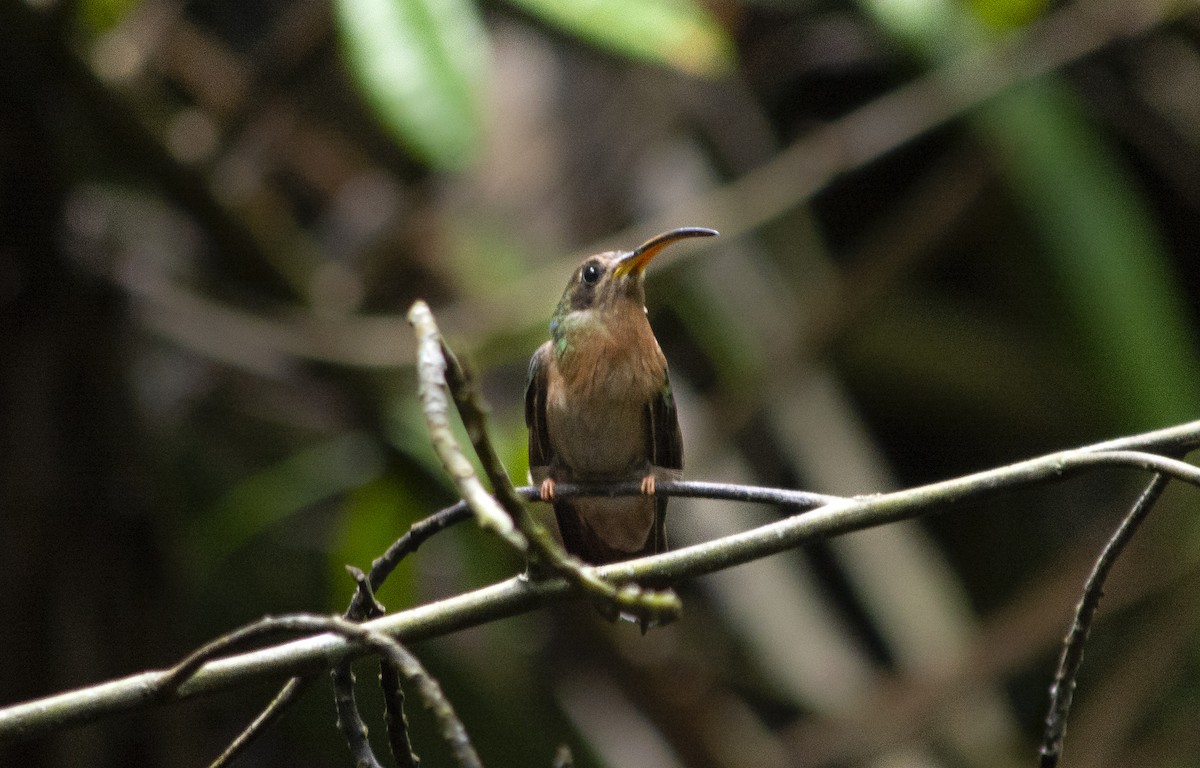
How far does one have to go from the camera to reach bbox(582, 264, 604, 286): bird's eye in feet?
7.88

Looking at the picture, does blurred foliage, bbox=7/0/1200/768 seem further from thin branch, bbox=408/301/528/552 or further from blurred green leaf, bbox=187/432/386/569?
thin branch, bbox=408/301/528/552

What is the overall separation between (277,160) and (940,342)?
2.79m

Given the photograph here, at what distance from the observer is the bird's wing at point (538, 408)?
7.82ft

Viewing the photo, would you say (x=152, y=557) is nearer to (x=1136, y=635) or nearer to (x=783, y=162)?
(x=783, y=162)

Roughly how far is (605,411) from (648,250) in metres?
0.30

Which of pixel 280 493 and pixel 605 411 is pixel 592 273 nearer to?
pixel 605 411

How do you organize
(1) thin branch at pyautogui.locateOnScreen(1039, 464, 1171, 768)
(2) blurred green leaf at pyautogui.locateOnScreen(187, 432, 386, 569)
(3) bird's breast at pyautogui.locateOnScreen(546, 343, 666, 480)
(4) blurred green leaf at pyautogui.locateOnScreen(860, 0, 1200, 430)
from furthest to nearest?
(2) blurred green leaf at pyautogui.locateOnScreen(187, 432, 386, 569)
(4) blurred green leaf at pyautogui.locateOnScreen(860, 0, 1200, 430)
(3) bird's breast at pyautogui.locateOnScreen(546, 343, 666, 480)
(1) thin branch at pyautogui.locateOnScreen(1039, 464, 1171, 768)

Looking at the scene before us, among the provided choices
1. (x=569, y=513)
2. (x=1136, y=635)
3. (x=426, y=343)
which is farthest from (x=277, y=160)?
(x=426, y=343)

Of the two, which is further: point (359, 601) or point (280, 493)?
point (280, 493)

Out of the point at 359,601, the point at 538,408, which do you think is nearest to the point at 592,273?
the point at 538,408

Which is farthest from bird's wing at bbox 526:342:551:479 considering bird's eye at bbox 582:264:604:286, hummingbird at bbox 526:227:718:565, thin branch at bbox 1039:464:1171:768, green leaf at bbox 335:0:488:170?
thin branch at bbox 1039:464:1171:768

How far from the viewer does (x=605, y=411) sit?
224 centimetres

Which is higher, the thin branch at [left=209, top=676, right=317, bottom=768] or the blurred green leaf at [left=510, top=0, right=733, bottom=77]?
the blurred green leaf at [left=510, top=0, right=733, bottom=77]

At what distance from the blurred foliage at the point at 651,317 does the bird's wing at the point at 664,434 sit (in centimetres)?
49
